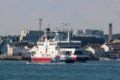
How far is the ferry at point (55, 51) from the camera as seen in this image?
412 ft

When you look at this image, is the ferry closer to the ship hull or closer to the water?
the ship hull

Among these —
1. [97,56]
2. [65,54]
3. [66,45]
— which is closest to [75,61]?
[65,54]

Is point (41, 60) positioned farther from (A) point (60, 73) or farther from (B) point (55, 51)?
(A) point (60, 73)

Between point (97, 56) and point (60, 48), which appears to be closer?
point (60, 48)

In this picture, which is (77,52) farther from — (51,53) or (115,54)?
(115,54)

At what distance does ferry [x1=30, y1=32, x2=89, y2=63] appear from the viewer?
125688mm

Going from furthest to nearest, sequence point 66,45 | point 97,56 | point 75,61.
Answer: point 97,56
point 66,45
point 75,61

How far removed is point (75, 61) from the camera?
127 meters

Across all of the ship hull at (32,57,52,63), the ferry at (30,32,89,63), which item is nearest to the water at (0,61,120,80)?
the ship hull at (32,57,52,63)

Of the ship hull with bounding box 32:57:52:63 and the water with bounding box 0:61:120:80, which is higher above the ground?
the ship hull with bounding box 32:57:52:63

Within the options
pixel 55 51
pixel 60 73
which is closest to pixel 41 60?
pixel 55 51

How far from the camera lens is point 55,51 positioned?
130500mm

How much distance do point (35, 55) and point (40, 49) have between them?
159cm

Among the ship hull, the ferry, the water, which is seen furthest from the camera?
the ferry
